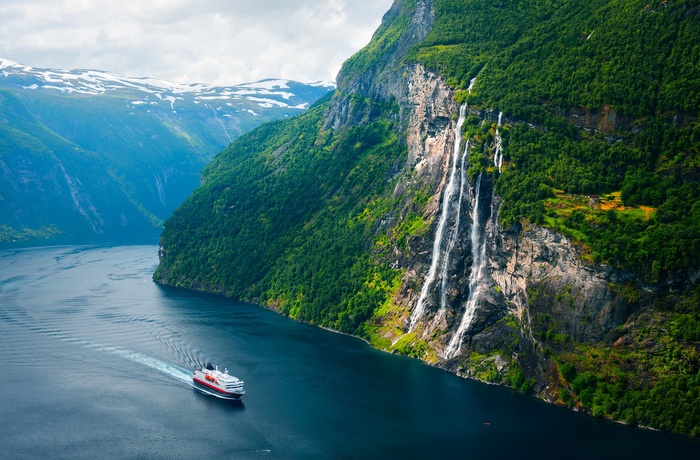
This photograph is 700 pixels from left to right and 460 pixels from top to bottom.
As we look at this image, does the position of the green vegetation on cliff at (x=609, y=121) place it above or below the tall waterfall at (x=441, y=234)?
above

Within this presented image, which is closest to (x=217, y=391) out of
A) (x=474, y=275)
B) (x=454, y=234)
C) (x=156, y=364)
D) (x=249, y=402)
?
(x=249, y=402)

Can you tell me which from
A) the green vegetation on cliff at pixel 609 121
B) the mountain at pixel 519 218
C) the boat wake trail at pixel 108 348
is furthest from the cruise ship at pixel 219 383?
the green vegetation on cliff at pixel 609 121

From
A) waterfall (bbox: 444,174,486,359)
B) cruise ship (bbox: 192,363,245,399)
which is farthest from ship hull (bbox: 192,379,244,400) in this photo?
waterfall (bbox: 444,174,486,359)

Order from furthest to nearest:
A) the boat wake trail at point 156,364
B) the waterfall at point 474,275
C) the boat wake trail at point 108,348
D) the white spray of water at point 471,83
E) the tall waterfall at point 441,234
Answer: the white spray of water at point 471,83, the tall waterfall at point 441,234, the waterfall at point 474,275, the boat wake trail at point 108,348, the boat wake trail at point 156,364

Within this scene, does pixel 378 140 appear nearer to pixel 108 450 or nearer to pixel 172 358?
pixel 172 358

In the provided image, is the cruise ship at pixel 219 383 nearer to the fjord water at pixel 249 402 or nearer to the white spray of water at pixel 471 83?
the fjord water at pixel 249 402

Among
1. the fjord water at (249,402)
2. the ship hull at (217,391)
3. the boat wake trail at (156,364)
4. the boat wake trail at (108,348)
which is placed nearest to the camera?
the fjord water at (249,402)

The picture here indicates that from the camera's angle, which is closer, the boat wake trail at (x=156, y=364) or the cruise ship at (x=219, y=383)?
the cruise ship at (x=219, y=383)
